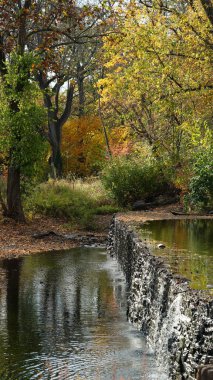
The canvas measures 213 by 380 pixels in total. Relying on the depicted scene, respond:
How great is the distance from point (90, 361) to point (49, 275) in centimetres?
550

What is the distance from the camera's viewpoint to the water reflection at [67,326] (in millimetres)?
7621

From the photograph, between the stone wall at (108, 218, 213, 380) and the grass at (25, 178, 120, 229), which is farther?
the grass at (25, 178, 120, 229)

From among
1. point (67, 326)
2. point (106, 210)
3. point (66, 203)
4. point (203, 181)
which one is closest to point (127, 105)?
point (106, 210)

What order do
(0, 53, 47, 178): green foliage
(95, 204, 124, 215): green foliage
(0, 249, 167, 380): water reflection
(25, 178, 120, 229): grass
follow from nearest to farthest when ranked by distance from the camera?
(0, 249, 167, 380): water reflection
(0, 53, 47, 178): green foliage
(25, 178, 120, 229): grass
(95, 204, 124, 215): green foliage

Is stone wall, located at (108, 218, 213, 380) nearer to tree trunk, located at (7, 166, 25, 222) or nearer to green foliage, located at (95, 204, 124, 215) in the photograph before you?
tree trunk, located at (7, 166, 25, 222)

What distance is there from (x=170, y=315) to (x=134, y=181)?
51.8ft

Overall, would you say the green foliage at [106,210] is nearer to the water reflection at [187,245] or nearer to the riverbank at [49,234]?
the riverbank at [49,234]

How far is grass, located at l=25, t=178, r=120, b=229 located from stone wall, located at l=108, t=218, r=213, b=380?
9177mm

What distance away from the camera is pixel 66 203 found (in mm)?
20953

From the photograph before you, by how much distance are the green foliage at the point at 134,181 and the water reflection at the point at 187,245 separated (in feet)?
24.7

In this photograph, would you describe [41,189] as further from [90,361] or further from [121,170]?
[90,361]

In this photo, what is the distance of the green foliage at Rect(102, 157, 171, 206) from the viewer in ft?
76.8

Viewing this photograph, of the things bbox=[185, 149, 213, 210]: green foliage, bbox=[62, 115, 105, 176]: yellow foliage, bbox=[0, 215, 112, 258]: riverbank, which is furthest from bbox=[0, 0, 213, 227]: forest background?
bbox=[62, 115, 105, 176]: yellow foliage

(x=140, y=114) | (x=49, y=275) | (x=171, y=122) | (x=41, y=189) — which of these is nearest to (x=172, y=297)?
(x=49, y=275)
